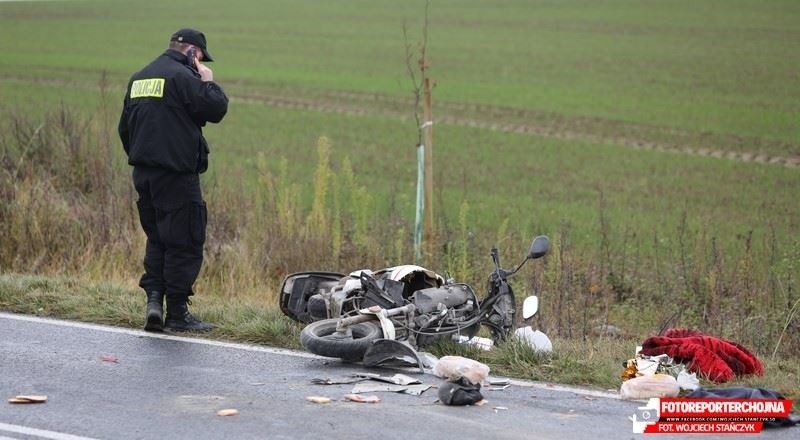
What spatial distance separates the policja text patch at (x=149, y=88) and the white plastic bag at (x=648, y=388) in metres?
3.79

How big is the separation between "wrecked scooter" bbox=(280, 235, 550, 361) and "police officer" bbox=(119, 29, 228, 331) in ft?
2.56

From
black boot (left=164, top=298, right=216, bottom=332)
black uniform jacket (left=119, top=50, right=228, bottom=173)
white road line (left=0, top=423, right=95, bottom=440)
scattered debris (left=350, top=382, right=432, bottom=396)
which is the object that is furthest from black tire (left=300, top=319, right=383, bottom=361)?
white road line (left=0, top=423, right=95, bottom=440)

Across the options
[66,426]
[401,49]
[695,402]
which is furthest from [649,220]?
[401,49]

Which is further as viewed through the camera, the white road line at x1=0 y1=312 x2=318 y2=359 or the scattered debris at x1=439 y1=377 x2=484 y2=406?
the white road line at x1=0 y1=312 x2=318 y2=359

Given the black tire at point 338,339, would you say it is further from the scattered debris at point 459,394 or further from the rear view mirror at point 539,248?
the rear view mirror at point 539,248

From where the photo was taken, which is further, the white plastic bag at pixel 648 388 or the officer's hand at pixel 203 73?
the officer's hand at pixel 203 73

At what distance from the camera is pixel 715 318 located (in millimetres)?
11281

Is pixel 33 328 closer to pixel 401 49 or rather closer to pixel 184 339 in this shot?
pixel 184 339

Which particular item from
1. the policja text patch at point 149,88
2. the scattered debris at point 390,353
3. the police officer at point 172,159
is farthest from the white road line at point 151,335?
the policja text patch at point 149,88

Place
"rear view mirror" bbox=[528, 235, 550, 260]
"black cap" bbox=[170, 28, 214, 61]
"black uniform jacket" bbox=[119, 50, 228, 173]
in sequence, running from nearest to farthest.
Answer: "rear view mirror" bbox=[528, 235, 550, 260], "black uniform jacket" bbox=[119, 50, 228, 173], "black cap" bbox=[170, 28, 214, 61]

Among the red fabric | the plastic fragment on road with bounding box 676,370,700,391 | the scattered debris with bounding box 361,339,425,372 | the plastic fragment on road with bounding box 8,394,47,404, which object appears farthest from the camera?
the scattered debris with bounding box 361,339,425,372

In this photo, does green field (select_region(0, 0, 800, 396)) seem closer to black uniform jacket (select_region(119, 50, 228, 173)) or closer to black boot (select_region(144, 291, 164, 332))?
black boot (select_region(144, 291, 164, 332))

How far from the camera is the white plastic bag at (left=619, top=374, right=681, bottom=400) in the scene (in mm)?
7203

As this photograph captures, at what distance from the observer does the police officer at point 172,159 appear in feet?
28.9
